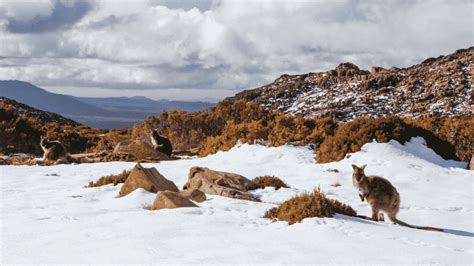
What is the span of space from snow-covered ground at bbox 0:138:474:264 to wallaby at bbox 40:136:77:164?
3.78 m

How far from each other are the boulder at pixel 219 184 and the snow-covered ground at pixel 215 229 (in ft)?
1.36

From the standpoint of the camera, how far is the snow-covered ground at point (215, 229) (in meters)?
5.49

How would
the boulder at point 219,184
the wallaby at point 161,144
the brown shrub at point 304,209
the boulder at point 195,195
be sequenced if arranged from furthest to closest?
the wallaby at point 161,144 < the boulder at point 219,184 < the boulder at point 195,195 < the brown shrub at point 304,209

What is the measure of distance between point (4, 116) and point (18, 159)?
9.44 m

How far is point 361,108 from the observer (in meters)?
51.3

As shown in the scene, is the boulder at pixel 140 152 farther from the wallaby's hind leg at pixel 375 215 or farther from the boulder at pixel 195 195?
the wallaby's hind leg at pixel 375 215

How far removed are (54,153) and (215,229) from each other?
13016 millimetres

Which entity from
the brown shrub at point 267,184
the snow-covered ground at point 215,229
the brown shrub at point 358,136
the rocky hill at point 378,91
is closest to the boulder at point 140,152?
the snow-covered ground at point 215,229

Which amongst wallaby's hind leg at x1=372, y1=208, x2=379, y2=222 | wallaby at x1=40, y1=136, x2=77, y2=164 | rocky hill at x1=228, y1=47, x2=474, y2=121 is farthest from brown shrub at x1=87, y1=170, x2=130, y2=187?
rocky hill at x1=228, y1=47, x2=474, y2=121

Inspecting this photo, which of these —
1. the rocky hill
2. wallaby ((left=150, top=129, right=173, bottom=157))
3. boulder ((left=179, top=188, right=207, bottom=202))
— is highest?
the rocky hill

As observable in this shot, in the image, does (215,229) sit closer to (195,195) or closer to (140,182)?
(195,195)

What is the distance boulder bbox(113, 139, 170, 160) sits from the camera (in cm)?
1967

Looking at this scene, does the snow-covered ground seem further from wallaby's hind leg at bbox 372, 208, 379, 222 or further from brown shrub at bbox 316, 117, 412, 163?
brown shrub at bbox 316, 117, 412, 163

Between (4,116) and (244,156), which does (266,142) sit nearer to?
(244,156)
